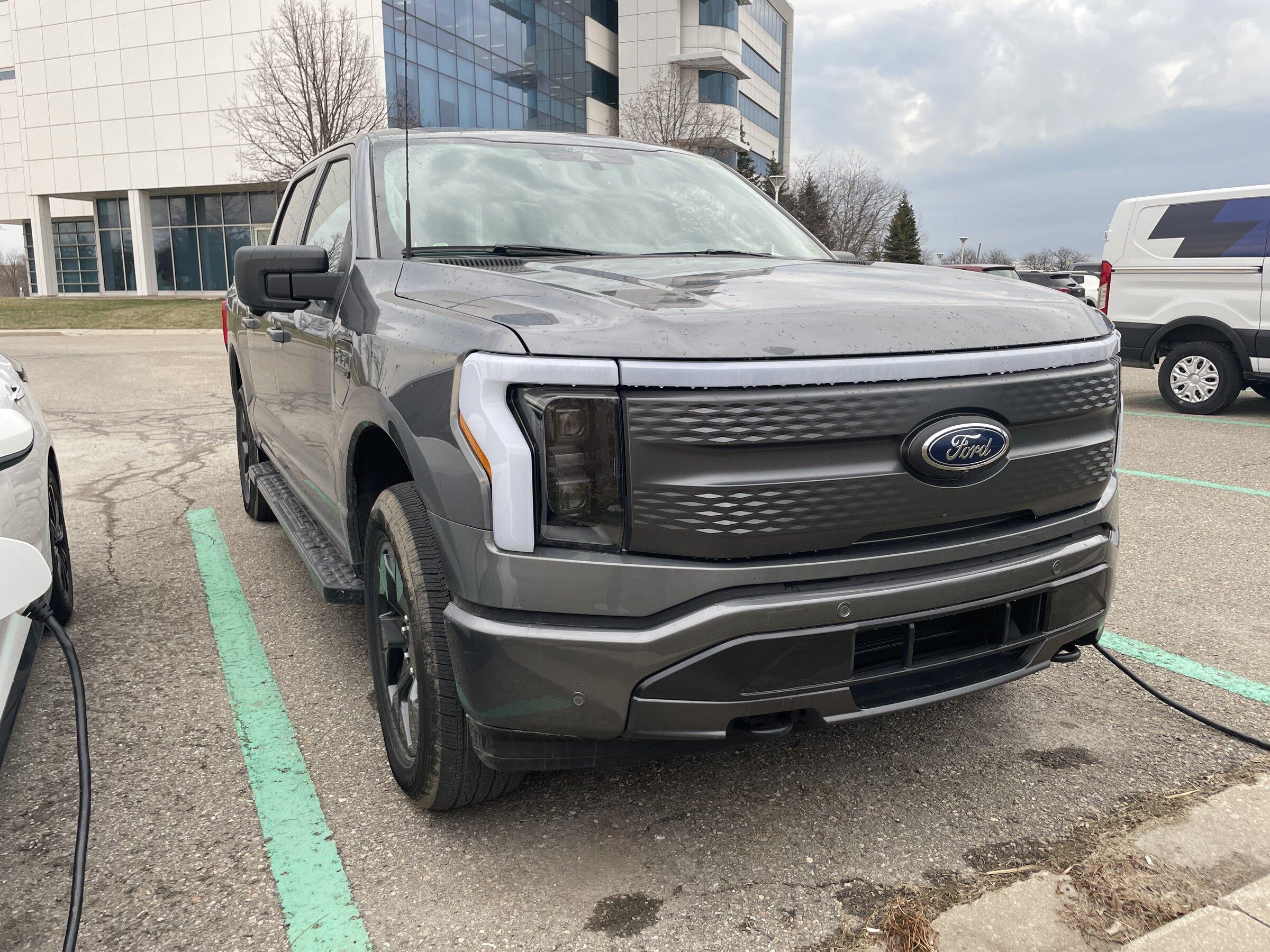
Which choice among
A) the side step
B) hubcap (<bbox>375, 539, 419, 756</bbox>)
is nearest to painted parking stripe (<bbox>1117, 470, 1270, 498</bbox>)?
the side step

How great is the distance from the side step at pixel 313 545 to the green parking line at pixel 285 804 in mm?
391

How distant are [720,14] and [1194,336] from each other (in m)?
47.4

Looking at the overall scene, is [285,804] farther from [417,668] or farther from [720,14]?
[720,14]

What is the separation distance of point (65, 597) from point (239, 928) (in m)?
2.27

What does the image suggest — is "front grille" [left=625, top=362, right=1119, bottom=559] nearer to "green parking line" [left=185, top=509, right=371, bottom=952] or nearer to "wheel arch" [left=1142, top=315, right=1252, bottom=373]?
"green parking line" [left=185, top=509, right=371, bottom=952]

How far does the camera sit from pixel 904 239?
63875 millimetres

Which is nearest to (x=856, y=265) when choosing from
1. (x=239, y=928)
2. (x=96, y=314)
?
(x=239, y=928)

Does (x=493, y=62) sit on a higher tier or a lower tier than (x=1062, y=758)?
higher

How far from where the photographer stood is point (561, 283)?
234 cm

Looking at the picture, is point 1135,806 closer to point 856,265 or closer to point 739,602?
point 739,602

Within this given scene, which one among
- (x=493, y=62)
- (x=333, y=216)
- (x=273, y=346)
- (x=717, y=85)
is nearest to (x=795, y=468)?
(x=333, y=216)

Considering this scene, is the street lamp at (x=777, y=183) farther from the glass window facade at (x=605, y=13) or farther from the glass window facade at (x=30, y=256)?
the glass window facade at (x=30, y=256)

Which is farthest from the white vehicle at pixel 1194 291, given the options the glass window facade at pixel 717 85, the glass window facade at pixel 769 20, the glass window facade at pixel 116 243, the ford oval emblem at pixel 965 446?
the glass window facade at pixel 769 20

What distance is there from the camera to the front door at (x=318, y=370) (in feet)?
10.2
